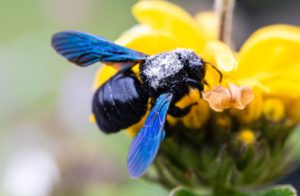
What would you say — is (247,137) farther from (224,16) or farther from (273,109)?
(224,16)

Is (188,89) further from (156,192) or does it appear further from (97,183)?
(97,183)

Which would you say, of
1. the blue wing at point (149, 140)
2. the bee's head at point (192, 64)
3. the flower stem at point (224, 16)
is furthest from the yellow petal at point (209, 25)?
the blue wing at point (149, 140)

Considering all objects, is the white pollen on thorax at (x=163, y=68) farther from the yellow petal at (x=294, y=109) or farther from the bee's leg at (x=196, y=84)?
the yellow petal at (x=294, y=109)

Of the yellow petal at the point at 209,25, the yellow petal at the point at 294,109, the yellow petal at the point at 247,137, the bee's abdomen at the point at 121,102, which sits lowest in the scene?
the yellow petal at the point at 247,137

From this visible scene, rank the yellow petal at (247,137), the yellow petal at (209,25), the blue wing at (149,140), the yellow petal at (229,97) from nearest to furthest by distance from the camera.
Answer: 1. the blue wing at (149,140)
2. the yellow petal at (229,97)
3. the yellow petal at (247,137)
4. the yellow petal at (209,25)

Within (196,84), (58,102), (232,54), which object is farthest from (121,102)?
(58,102)

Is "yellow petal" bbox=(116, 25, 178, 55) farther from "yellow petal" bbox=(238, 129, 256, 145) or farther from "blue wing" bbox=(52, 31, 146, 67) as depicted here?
"yellow petal" bbox=(238, 129, 256, 145)
